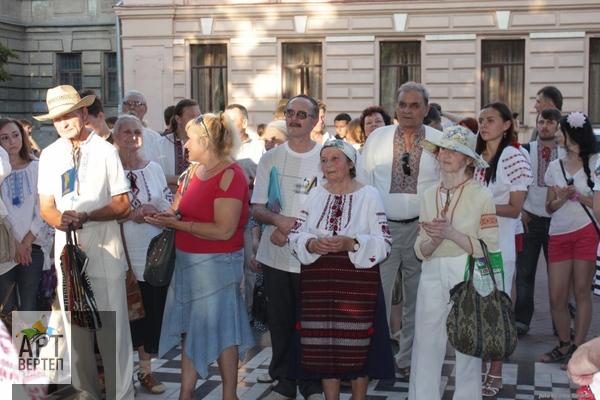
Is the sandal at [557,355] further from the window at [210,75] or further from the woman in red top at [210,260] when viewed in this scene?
the window at [210,75]

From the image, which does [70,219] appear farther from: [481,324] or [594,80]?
[594,80]

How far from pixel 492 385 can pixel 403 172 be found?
5.77 ft

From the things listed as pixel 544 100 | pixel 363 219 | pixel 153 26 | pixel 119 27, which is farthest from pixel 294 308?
pixel 119 27

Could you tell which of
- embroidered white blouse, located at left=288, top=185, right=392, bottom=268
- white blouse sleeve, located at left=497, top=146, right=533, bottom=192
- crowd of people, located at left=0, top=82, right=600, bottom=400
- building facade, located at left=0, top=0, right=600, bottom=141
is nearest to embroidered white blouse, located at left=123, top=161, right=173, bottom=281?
crowd of people, located at left=0, top=82, right=600, bottom=400

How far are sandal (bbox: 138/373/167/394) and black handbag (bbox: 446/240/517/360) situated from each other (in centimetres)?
238

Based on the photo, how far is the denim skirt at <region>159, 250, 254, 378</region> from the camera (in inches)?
234

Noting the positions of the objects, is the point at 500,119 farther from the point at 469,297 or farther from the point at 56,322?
the point at 56,322

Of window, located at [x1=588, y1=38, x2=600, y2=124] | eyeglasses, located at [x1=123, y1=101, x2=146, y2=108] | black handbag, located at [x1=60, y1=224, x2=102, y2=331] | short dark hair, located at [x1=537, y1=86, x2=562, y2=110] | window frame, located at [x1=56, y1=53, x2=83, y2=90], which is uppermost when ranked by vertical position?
window frame, located at [x1=56, y1=53, x2=83, y2=90]

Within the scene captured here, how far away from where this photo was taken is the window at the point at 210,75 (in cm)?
2500

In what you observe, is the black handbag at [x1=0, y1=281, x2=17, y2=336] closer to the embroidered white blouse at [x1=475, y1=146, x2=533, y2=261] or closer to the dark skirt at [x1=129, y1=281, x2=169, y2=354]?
the dark skirt at [x1=129, y1=281, x2=169, y2=354]

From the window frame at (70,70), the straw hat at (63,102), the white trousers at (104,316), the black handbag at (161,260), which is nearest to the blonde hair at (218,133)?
the black handbag at (161,260)

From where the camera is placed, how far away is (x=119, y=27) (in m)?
26.6

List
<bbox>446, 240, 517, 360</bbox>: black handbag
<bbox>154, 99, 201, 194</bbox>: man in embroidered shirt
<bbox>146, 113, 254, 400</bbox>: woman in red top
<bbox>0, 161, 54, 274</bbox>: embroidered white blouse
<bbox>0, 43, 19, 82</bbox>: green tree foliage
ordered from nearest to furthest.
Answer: <bbox>446, 240, 517, 360</bbox>: black handbag < <bbox>146, 113, 254, 400</bbox>: woman in red top < <bbox>0, 161, 54, 274</bbox>: embroidered white blouse < <bbox>154, 99, 201, 194</bbox>: man in embroidered shirt < <bbox>0, 43, 19, 82</bbox>: green tree foliage

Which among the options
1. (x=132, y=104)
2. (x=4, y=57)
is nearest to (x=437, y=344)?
(x=132, y=104)
